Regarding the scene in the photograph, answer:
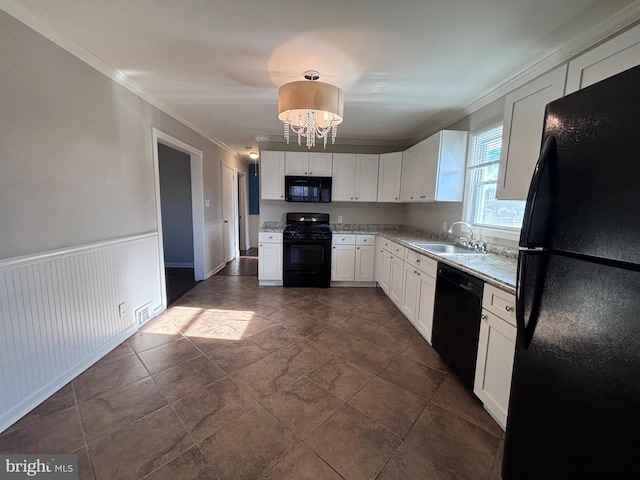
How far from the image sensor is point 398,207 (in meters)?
4.80

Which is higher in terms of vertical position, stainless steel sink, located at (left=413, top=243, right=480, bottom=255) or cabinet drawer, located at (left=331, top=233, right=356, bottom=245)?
stainless steel sink, located at (left=413, top=243, right=480, bottom=255)

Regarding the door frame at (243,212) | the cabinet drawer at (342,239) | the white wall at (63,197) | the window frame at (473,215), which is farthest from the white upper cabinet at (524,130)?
the door frame at (243,212)

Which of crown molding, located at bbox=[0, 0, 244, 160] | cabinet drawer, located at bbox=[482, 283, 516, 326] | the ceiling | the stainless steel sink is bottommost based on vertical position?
cabinet drawer, located at bbox=[482, 283, 516, 326]

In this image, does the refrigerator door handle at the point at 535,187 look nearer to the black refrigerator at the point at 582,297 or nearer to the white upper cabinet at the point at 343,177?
the black refrigerator at the point at 582,297

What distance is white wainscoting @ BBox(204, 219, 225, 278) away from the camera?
183 inches

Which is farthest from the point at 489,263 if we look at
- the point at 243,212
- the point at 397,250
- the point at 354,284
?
the point at 243,212

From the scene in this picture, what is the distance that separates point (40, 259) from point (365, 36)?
2544 mm

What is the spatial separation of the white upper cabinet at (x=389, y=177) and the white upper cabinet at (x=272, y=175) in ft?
5.32

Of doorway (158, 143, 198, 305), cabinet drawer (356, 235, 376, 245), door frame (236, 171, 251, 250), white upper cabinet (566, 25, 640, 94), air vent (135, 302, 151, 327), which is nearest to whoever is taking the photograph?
white upper cabinet (566, 25, 640, 94)

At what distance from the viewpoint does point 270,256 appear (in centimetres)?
423

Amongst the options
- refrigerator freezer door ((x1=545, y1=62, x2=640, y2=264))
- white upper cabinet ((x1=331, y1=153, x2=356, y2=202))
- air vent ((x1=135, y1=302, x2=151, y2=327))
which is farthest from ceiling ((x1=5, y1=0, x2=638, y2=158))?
air vent ((x1=135, y1=302, x2=151, y2=327))

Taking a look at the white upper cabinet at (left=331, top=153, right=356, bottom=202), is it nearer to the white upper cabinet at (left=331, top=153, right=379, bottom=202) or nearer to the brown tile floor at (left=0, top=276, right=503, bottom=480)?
the white upper cabinet at (left=331, top=153, right=379, bottom=202)

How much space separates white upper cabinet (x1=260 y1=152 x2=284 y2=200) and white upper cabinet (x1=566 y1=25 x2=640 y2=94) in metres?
3.49

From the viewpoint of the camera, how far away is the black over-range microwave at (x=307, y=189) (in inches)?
171
